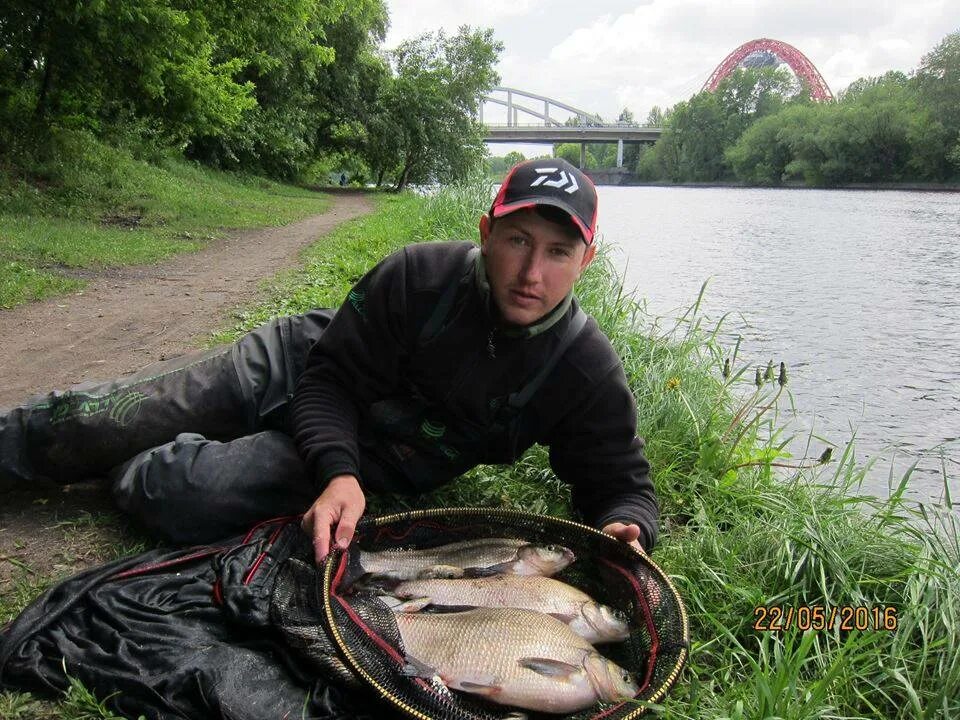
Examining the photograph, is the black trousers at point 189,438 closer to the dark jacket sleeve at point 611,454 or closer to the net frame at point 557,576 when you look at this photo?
the net frame at point 557,576

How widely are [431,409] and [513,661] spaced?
986mm

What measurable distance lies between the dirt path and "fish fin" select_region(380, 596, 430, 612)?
9.56 ft

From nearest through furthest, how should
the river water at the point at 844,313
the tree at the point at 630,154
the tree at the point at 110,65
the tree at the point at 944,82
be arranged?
the river water at the point at 844,313, the tree at the point at 110,65, the tree at the point at 944,82, the tree at the point at 630,154

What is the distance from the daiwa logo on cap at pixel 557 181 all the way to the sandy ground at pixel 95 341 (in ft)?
6.55

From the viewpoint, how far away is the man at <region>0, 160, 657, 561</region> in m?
2.39

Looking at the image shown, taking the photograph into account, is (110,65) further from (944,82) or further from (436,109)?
(944,82)

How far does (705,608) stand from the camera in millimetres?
2781

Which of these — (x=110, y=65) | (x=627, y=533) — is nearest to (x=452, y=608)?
(x=627, y=533)

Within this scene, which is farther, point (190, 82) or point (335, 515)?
point (190, 82)

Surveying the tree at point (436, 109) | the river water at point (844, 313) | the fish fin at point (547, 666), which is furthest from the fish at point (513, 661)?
the tree at point (436, 109)

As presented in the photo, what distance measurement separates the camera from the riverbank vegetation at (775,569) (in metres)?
2.24

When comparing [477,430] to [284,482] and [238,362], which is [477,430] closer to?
[284,482]

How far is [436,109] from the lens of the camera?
117 ft

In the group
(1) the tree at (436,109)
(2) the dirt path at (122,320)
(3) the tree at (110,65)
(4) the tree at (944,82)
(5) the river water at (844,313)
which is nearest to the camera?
(2) the dirt path at (122,320)
